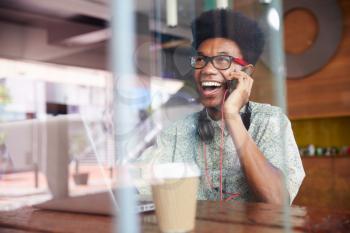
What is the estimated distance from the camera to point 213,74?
3.66 feet

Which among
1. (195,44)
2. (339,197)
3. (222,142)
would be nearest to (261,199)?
(222,142)

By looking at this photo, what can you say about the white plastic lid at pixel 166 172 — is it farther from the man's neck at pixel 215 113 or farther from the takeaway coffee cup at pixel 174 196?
the man's neck at pixel 215 113

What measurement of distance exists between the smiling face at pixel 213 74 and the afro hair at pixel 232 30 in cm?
2

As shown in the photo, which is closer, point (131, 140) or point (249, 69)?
point (131, 140)

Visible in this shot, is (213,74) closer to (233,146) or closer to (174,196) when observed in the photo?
(233,146)

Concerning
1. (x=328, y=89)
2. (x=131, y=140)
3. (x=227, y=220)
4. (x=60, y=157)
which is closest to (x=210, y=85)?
(x=227, y=220)

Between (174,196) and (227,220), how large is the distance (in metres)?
0.19

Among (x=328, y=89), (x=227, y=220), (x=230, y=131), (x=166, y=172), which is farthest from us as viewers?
(x=328, y=89)

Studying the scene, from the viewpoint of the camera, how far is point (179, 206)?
2.44 feet

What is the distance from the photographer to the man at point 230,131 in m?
1.10

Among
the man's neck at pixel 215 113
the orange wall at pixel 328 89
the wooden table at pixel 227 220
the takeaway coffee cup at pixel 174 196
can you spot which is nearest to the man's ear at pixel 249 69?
the man's neck at pixel 215 113

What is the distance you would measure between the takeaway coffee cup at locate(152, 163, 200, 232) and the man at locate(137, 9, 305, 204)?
0.31m

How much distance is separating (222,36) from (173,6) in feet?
0.56

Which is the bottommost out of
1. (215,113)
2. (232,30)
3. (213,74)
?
(215,113)
